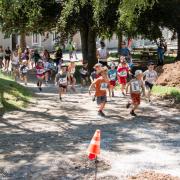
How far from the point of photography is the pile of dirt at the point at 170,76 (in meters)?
19.9

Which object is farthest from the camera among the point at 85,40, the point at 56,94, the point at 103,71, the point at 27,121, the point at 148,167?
the point at 85,40

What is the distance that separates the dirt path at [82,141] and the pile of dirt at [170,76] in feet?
11.9

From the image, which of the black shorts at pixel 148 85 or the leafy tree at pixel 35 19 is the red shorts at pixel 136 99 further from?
the leafy tree at pixel 35 19

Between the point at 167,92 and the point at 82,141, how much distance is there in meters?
7.57

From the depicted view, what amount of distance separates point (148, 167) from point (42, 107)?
746 cm

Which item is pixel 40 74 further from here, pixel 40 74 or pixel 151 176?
pixel 151 176

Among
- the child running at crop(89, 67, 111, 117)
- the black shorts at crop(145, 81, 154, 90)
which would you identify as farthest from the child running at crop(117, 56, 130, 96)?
the child running at crop(89, 67, 111, 117)

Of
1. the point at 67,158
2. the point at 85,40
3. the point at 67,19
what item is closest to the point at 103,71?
the point at 67,158

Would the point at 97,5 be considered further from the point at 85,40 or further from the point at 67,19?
the point at 85,40

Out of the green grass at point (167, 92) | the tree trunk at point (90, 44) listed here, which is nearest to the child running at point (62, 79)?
the green grass at point (167, 92)

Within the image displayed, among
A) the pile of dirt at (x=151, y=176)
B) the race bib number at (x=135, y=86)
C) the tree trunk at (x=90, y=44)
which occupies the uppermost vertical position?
the tree trunk at (x=90, y=44)

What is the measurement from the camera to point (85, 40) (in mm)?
27516

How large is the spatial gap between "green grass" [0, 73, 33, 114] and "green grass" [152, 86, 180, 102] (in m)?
4.59

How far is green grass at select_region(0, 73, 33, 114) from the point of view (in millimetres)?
15631
